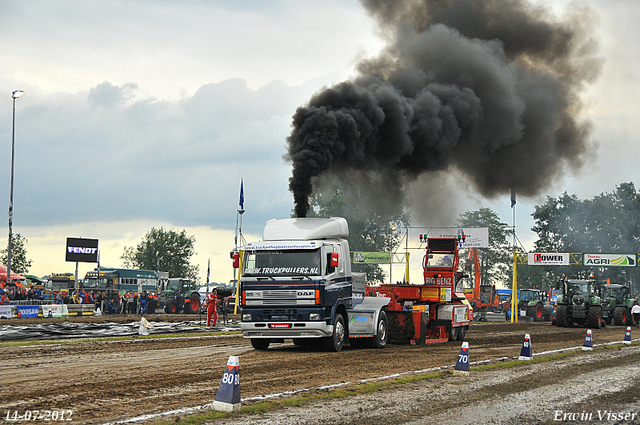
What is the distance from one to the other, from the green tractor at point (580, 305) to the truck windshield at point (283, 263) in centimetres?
2375

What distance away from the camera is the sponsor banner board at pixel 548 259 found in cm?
4909

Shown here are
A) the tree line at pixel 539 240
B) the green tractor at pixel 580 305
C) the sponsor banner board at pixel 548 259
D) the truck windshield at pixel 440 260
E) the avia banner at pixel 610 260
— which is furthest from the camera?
the tree line at pixel 539 240

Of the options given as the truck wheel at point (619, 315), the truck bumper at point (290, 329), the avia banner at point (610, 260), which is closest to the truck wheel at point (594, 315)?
the truck wheel at point (619, 315)

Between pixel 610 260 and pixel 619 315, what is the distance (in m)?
10.6

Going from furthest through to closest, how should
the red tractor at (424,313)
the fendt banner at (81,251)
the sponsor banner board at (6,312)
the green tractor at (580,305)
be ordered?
1. the fendt banner at (81,251)
2. the green tractor at (580,305)
3. the sponsor banner board at (6,312)
4. the red tractor at (424,313)

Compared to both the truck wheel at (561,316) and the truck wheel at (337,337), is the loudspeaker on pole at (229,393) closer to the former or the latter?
the truck wheel at (337,337)

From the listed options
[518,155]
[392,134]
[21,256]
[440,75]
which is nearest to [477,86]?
[440,75]

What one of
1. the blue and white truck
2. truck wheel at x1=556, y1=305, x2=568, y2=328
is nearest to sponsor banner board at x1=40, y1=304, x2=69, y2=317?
the blue and white truck

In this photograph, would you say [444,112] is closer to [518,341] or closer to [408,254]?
[518,341]

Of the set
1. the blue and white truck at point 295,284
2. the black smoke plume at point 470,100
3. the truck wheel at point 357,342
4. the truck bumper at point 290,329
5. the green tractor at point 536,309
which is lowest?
the green tractor at point 536,309

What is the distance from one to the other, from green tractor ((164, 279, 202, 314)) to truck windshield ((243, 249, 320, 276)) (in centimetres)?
3157

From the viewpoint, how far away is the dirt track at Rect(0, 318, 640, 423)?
9375 millimetres

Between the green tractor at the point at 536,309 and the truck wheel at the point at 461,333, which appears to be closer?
the truck wheel at the point at 461,333

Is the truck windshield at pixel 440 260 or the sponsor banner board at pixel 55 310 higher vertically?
the truck windshield at pixel 440 260
